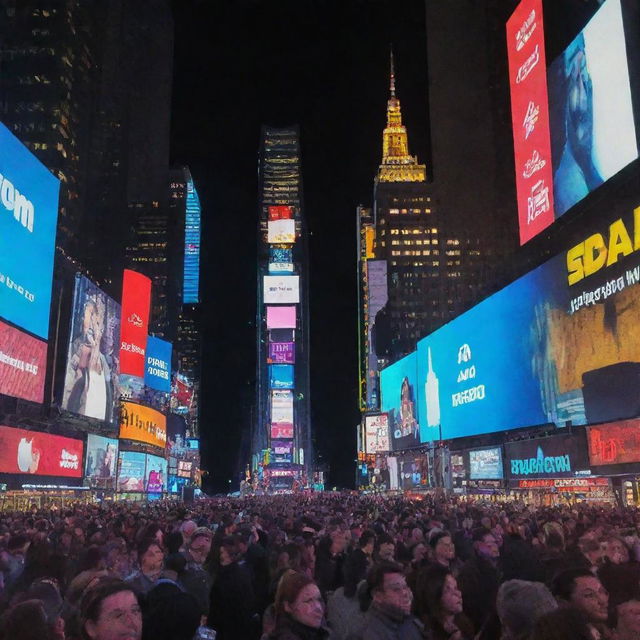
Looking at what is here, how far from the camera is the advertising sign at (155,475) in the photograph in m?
84.2

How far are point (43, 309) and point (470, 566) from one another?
42.1 metres

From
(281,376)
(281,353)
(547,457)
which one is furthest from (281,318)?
(547,457)

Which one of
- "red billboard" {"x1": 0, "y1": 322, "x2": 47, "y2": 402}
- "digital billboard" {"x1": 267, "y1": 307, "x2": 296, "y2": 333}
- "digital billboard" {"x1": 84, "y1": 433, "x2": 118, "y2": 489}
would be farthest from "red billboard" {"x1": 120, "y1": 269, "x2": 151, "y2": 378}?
"digital billboard" {"x1": 267, "y1": 307, "x2": 296, "y2": 333}

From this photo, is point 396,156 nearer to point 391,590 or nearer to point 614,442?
point 614,442

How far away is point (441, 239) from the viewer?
148 m

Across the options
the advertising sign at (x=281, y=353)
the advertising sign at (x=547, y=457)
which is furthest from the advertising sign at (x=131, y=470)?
the advertising sign at (x=281, y=353)

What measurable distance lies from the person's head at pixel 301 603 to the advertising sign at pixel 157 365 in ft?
303

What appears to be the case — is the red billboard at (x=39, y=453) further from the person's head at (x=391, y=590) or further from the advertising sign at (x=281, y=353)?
the advertising sign at (x=281, y=353)

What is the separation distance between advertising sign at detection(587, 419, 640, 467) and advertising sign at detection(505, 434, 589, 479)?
1289mm

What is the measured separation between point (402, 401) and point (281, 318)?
79.7 m

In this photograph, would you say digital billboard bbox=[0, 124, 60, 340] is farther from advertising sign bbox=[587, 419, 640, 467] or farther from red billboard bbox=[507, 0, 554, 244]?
advertising sign bbox=[587, 419, 640, 467]

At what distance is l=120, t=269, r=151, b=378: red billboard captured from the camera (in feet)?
263

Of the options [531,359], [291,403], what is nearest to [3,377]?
[531,359]

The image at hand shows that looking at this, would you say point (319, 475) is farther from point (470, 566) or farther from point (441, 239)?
point (470, 566)
